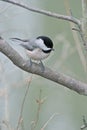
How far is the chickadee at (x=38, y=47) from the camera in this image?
226 centimetres

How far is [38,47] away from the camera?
2.35 metres

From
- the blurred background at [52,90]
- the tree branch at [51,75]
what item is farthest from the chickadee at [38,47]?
the blurred background at [52,90]

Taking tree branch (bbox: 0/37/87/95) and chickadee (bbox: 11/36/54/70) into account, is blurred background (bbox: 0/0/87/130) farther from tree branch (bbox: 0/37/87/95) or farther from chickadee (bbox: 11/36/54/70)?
tree branch (bbox: 0/37/87/95)

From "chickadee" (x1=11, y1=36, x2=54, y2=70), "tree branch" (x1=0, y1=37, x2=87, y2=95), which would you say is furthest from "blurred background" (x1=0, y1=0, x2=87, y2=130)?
"tree branch" (x1=0, y1=37, x2=87, y2=95)

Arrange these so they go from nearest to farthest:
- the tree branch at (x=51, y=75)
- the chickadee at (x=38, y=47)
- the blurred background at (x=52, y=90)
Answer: the tree branch at (x=51, y=75)
the chickadee at (x=38, y=47)
the blurred background at (x=52, y=90)

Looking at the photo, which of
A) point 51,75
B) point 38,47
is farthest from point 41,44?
point 51,75

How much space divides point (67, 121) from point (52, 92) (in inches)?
11.2

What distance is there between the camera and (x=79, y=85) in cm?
201

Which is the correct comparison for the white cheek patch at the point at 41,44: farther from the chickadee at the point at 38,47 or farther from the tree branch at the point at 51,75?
the tree branch at the point at 51,75

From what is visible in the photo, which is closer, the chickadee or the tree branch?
the tree branch

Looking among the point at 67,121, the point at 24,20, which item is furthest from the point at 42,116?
the point at 24,20

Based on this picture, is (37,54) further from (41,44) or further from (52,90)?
(52,90)

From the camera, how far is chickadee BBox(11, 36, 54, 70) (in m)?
2.26

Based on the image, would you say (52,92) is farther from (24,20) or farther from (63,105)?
(24,20)
